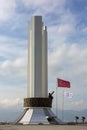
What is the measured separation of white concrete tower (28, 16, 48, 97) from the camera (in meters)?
61.6

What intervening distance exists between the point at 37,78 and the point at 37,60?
2.91m

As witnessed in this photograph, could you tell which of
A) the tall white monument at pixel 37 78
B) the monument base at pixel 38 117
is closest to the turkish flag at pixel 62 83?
the tall white monument at pixel 37 78

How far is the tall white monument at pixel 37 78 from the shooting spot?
6091 cm

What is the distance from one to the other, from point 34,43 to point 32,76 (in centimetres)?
540

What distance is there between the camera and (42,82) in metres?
62.2

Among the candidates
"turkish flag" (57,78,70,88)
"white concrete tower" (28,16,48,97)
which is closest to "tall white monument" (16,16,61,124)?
"white concrete tower" (28,16,48,97)

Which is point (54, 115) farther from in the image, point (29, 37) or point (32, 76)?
point (29, 37)

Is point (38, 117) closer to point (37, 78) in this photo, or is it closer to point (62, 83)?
point (37, 78)

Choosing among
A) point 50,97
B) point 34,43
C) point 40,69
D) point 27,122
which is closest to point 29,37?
point 34,43

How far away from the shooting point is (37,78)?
2418 inches

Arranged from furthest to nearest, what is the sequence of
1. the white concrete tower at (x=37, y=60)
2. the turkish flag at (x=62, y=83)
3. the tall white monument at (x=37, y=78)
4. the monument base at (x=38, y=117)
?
the turkish flag at (x=62, y=83) < the white concrete tower at (x=37, y=60) < the tall white monument at (x=37, y=78) < the monument base at (x=38, y=117)

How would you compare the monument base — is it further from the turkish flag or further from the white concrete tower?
the turkish flag

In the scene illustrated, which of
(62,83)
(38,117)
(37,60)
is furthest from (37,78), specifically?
(38,117)

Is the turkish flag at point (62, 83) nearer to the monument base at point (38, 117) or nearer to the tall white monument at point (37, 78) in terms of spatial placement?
the tall white monument at point (37, 78)
